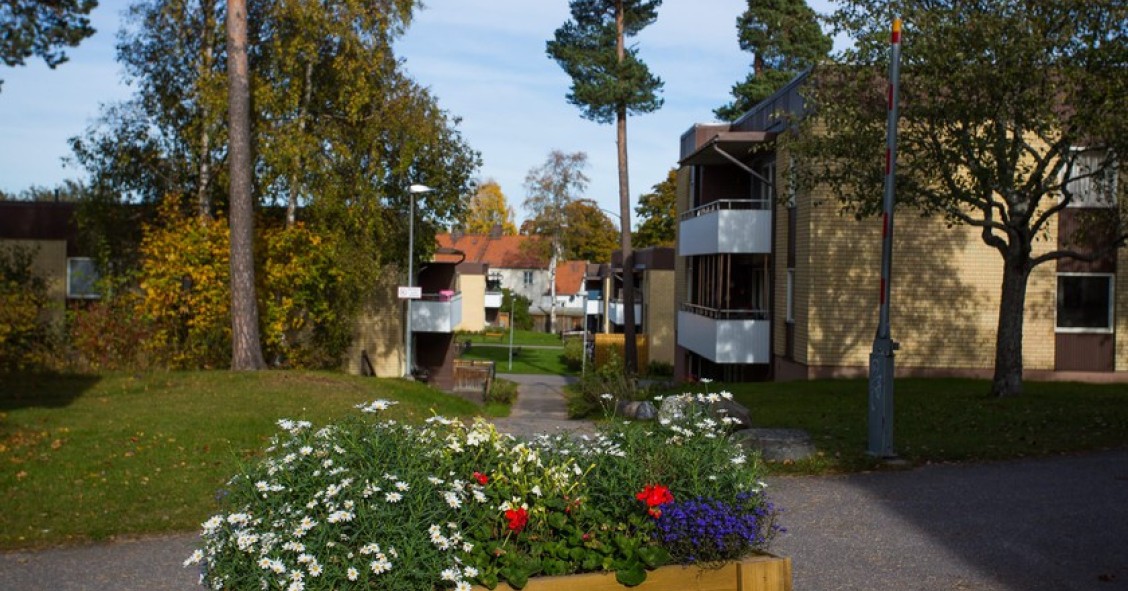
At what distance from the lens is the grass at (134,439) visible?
10234 millimetres

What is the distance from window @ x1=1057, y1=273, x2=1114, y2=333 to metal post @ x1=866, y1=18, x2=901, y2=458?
14176 millimetres

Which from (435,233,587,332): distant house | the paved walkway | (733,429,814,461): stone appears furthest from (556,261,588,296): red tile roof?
the paved walkway

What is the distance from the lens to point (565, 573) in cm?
551

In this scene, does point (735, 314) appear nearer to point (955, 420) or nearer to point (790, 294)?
point (790, 294)

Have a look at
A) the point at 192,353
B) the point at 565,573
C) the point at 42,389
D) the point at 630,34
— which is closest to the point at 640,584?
the point at 565,573

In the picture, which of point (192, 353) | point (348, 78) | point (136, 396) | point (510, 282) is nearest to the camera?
point (136, 396)

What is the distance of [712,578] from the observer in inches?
223

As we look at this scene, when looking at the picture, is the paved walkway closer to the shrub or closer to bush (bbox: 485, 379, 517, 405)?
the shrub

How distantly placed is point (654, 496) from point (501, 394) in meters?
32.7

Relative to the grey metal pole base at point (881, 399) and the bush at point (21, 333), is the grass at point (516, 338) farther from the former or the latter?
the grey metal pole base at point (881, 399)

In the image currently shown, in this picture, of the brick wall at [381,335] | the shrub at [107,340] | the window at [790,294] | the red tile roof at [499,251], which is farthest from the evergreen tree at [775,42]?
the red tile roof at [499,251]

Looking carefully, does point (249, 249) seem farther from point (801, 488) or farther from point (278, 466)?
point (278, 466)

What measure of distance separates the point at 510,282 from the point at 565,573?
10103 centimetres

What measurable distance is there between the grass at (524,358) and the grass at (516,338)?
411cm
